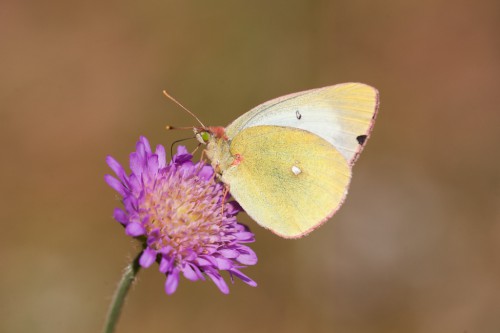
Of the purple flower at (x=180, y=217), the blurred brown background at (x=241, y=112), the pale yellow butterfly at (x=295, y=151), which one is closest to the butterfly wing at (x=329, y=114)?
the pale yellow butterfly at (x=295, y=151)

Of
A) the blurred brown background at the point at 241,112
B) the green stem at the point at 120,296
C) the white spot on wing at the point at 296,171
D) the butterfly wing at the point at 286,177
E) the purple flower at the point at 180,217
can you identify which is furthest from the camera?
the blurred brown background at the point at 241,112

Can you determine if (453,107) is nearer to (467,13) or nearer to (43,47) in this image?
(467,13)

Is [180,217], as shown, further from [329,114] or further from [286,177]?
[329,114]

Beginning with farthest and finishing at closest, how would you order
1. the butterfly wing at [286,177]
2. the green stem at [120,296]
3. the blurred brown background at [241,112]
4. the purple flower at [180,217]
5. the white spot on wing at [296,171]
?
the blurred brown background at [241,112] < the white spot on wing at [296,171] < the butterfly wing at [286,177] < the purple flower at [180,217] < the green stem at [120,296]

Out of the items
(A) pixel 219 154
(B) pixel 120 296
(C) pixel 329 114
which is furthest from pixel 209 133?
(B) pixel 120 296

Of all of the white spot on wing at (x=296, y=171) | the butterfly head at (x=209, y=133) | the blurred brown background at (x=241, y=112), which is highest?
the butterfly head at (x=209, y=133)

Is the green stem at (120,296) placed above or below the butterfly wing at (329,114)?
below

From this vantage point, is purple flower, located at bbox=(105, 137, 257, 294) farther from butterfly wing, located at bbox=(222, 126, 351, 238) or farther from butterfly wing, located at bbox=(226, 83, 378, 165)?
butterfly wing, located at bbox=(226, 83, 378, 165)

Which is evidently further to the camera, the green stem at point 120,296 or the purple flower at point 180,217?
the purple flower at point 180,217

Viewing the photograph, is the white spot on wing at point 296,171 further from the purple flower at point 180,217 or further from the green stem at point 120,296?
the green stem at point 120,296
